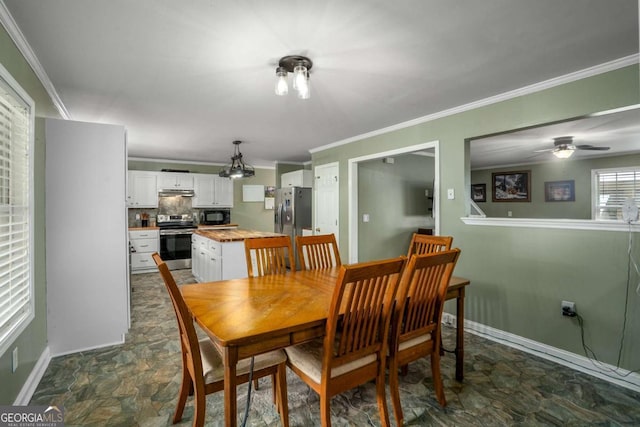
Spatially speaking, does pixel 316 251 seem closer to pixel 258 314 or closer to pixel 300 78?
pixel 258 314

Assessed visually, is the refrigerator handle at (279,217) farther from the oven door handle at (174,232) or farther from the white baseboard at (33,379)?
the white baseboard at (33,379)

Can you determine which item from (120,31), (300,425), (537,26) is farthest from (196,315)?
(537,26)

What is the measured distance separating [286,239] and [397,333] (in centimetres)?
118

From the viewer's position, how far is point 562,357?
8.15 feet

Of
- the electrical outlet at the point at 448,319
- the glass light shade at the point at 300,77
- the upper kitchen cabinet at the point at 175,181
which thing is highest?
the glass light shade at the point at 300,77

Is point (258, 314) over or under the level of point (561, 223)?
under

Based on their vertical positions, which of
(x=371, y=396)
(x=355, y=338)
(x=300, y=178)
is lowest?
(x=371, y=396)

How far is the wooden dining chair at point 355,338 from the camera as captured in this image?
1401 mm

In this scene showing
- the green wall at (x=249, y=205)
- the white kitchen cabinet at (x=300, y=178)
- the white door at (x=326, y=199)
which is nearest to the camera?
the white door at (x=326, y=199)

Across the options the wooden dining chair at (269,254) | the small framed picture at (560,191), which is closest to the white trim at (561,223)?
the wooden dining chair at (269,254)

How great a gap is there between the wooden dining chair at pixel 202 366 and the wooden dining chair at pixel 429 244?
1438mm

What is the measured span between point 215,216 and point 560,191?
7314 millimetres

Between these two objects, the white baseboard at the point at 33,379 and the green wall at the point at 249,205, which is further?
the green wall at the point at 249,205

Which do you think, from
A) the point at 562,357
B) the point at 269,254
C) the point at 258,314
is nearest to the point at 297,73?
the point at 269,254
